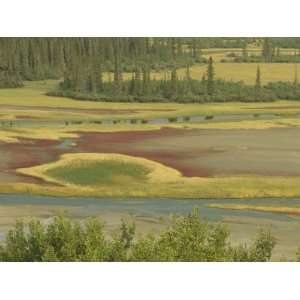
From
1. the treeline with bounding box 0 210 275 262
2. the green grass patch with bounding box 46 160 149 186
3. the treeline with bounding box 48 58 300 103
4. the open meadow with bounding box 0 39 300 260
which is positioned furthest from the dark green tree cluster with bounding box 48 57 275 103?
the treeline with bounding box 0 210 275 262

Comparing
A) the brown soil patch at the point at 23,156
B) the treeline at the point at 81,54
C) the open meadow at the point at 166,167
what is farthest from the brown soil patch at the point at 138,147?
the treeline at the point at 81,54

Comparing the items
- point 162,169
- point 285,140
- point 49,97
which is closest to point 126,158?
point 162,169

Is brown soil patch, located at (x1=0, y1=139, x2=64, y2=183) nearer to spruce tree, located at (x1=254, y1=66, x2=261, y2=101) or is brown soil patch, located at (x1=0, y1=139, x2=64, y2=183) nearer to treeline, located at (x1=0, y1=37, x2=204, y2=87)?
treeline, located at (x1=0, y1=37, x2=204, y2=87)

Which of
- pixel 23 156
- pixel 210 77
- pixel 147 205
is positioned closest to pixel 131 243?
pixel 147 205

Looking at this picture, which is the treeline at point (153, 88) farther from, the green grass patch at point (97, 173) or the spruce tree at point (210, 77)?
the green grass patch at point (97, 173)

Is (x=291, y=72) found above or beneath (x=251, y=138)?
above
